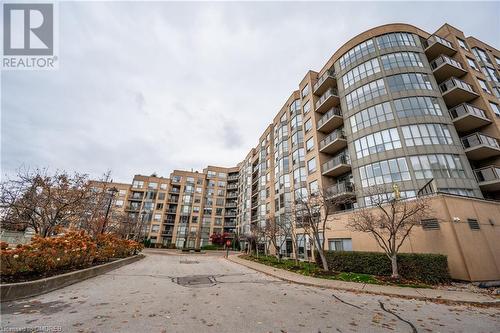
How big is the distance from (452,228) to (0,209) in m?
29.0

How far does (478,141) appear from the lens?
65.5ft

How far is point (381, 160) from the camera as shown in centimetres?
2156

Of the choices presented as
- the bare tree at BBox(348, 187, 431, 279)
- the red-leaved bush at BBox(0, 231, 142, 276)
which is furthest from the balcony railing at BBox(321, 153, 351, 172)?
the red-leaved bush at BBox(0, 231, 142, 276)

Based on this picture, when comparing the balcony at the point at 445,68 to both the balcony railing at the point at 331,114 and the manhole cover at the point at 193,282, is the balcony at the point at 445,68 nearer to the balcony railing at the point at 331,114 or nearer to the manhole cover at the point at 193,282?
the balcony railing at the point at 331,114

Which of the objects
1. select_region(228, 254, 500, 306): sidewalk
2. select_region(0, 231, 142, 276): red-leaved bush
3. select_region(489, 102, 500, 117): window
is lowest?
select_region(228, 254, 500, 306): sidewalk

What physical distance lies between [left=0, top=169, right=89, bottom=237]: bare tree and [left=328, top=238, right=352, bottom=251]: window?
21732mm

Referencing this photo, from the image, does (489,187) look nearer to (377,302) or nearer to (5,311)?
(377,302)

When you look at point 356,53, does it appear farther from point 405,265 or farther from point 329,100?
point 405,265

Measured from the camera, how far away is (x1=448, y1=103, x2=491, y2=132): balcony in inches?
832

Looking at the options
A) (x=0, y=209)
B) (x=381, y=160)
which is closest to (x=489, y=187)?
(x=381, y=160)

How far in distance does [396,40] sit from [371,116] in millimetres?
11023

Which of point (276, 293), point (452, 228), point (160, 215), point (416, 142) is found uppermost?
point (416, 142)

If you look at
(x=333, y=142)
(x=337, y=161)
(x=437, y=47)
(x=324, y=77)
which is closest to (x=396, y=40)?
(x=437, y=47)

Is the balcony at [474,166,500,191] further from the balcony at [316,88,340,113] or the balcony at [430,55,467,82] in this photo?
the balcony at [316,88,340,113]
